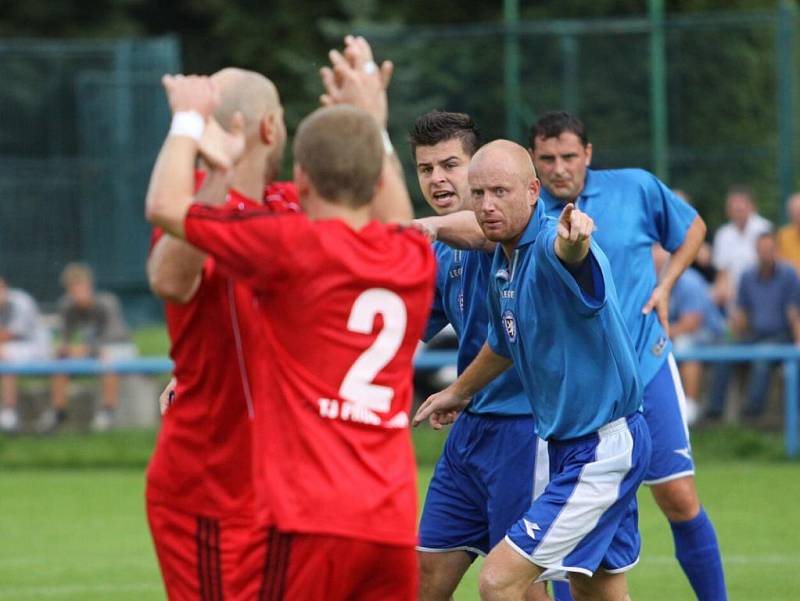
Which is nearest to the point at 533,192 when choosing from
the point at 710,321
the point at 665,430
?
the point at 665,430

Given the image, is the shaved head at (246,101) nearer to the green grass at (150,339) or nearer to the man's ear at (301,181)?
the man's ear at (301,181)

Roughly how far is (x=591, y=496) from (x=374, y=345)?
5.65 feet

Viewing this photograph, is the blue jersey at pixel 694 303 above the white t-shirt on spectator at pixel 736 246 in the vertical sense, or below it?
below

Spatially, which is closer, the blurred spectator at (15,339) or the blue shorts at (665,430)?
the blue shorts at (665,430)

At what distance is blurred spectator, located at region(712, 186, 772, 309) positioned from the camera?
15641mm

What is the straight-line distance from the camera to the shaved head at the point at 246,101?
4.50 meters

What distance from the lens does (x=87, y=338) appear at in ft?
51.6

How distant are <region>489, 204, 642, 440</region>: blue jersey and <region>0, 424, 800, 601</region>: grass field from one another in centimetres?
282

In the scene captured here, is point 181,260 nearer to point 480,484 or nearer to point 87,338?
point 480,484

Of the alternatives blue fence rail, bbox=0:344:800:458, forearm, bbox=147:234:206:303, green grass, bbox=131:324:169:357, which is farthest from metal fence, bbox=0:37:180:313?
forearm, bbox=147:234:206:303

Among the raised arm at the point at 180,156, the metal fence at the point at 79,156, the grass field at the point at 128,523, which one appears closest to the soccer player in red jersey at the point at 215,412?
the raised arm at the point at 180,156

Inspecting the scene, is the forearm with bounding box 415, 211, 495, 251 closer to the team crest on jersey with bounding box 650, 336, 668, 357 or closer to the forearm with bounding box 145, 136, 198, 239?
the forearm with bounding box 145, 136, 198, 239

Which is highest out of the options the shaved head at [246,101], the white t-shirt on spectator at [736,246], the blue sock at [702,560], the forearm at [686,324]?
the shaved head at [246,101]

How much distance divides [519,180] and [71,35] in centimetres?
2397
